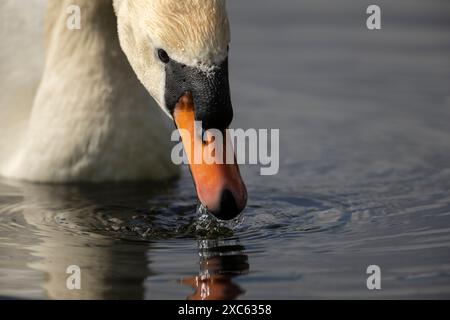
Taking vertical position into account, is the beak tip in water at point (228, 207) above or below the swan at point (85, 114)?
below

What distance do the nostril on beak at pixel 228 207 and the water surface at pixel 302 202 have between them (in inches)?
15.6

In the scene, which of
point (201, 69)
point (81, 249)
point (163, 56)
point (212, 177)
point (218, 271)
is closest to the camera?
point (201, 69)

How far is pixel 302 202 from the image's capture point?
977 centimetres

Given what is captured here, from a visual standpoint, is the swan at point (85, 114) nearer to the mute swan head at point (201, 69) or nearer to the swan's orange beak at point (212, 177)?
the mute swan head at point (201, 69)

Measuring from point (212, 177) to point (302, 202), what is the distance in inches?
72.4

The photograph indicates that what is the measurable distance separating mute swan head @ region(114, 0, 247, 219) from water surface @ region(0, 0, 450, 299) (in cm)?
52

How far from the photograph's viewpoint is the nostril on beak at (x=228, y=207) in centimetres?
793

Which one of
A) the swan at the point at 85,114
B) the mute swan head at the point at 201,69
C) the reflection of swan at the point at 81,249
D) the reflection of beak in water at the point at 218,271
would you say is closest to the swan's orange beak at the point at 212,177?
the mute swan head at the point at 201,69

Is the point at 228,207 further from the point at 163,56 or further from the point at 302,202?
the point at 302,202

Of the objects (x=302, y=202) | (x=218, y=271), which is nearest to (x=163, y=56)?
(x=218, y=271)

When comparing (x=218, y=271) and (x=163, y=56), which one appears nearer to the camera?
(x=218, y=271)

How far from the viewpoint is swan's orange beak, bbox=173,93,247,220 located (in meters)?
7.95

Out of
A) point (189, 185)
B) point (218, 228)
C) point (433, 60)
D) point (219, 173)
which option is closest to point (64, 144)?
point (189, 185)

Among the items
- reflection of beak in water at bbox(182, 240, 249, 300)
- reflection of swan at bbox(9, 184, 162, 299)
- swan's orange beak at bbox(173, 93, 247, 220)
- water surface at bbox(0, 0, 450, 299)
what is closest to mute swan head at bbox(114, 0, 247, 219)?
swan's orange beak at bbox(173, 93, 247, 220)
